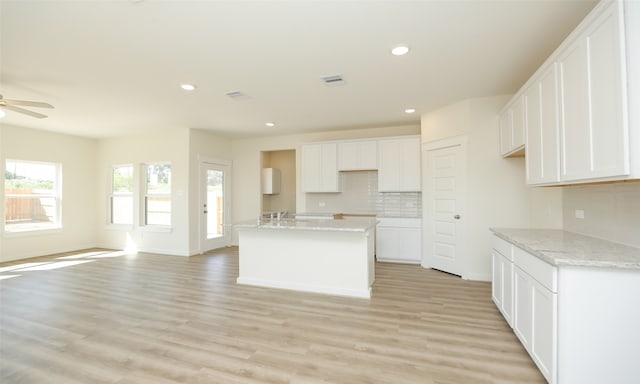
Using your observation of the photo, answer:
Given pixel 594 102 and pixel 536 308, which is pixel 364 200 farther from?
pixel 594 102

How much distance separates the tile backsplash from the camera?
5.79 metres

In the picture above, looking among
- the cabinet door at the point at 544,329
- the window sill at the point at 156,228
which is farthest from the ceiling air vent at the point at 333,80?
the window sill at the point at 156,228

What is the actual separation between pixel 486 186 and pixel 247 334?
Answer: 3723mm

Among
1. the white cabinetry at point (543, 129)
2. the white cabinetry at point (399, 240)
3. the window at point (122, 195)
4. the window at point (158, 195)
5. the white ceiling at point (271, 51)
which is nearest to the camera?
the white ceiling at point (271, 51)

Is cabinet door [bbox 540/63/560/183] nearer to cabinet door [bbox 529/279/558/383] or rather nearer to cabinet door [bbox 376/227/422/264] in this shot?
cabinet door [bbox 529/279/558/383]

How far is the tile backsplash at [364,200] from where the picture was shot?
5.79 metres

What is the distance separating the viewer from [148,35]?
101 inches

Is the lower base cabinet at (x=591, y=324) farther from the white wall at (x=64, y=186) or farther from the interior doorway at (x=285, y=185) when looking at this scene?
A: the white wall at (x=64, y=186)

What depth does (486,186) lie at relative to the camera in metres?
4.25

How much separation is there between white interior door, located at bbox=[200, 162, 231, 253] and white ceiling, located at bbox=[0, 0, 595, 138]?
6.95 feet

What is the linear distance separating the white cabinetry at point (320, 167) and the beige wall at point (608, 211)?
385 cm

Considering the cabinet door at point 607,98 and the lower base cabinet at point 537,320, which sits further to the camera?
the lower base cabinet at point 537,320

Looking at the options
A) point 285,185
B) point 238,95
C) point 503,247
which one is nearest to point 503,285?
point 503,247

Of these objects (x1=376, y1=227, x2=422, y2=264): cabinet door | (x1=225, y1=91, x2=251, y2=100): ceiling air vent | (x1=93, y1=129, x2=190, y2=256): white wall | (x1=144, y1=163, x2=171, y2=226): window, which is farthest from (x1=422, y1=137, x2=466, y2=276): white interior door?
(x1=144, y1=163, x2=171, y2=226): window
